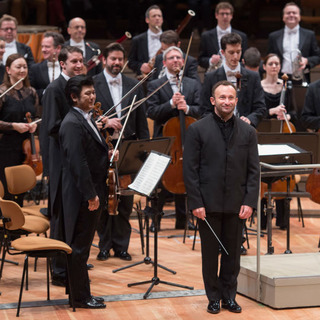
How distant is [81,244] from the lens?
4.20m

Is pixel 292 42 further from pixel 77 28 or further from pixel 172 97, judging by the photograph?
pixel 77 28

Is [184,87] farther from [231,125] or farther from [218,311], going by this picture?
[218,311]

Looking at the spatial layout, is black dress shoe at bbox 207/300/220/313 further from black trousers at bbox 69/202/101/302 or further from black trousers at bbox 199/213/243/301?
black trousers at bbox 69/202/101/302

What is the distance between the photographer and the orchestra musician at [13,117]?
18.8 feet

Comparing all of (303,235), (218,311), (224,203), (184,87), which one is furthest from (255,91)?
(218,311)

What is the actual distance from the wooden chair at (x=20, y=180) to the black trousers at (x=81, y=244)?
917 millimetres

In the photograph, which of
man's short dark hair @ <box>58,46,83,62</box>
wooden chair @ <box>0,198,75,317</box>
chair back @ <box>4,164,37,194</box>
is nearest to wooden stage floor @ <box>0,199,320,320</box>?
wooden chair @ <box>0,198,75,317</box>

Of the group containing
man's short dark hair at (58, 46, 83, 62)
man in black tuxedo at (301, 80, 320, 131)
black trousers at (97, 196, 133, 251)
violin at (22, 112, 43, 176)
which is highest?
man's short dark hair at (58, 46, 83, 62)

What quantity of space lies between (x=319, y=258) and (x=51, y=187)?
1.81m

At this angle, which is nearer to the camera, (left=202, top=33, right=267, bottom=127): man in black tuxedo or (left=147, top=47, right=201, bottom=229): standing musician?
(left=202, top=33, right=267, bottom=127): man in black tuxedo

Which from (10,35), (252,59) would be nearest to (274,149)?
(252,59)

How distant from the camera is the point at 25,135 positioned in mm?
5840

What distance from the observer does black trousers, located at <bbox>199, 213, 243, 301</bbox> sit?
4172mm

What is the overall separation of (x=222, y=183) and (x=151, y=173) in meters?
0.46
